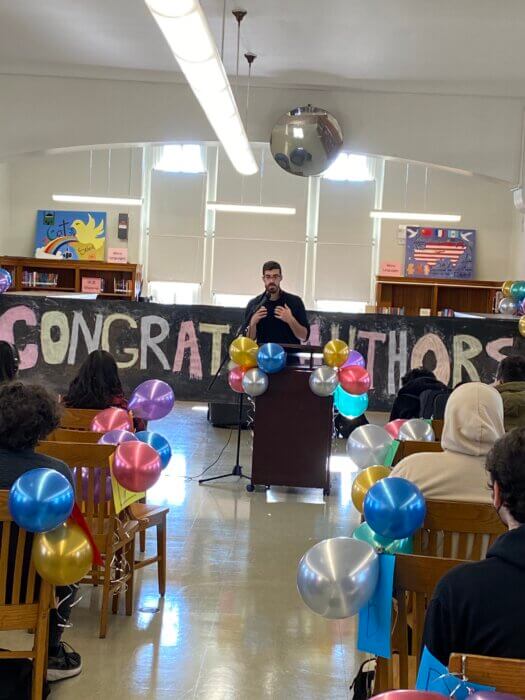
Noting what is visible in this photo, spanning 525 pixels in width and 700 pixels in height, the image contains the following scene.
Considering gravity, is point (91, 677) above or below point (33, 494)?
below

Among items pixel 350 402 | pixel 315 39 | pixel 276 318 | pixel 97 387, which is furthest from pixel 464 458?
pixel 315 39

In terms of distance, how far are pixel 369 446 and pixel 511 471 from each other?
1.94 meters

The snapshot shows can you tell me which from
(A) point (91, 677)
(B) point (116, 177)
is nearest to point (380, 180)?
(B) point (116, 177)

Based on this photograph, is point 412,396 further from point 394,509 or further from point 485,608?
point 485,608

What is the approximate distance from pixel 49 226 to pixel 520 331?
32.1 ft

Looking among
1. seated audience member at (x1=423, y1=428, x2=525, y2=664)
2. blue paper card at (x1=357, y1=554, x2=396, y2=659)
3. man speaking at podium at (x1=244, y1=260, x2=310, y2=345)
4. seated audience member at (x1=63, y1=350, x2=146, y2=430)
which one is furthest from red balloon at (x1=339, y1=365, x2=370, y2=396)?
seated audience member at (x1=423, y1=428, x2=525, y2=664)

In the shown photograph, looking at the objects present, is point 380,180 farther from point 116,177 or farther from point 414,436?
point 414,436

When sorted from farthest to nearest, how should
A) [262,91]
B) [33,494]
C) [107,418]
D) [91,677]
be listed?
1. [262,91]
2. [107,418]
3. [91,677]
4. [33,494]

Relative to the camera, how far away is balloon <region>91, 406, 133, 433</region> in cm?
377

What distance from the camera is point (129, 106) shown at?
8.61 metres

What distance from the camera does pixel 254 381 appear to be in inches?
219

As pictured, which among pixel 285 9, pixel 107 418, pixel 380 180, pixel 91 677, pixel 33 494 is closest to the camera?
pixel 33 494

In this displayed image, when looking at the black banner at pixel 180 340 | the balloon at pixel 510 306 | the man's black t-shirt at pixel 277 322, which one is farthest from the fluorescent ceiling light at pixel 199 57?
the balloon at pixel 510 306

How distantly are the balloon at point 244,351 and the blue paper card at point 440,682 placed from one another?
13.3 ft
